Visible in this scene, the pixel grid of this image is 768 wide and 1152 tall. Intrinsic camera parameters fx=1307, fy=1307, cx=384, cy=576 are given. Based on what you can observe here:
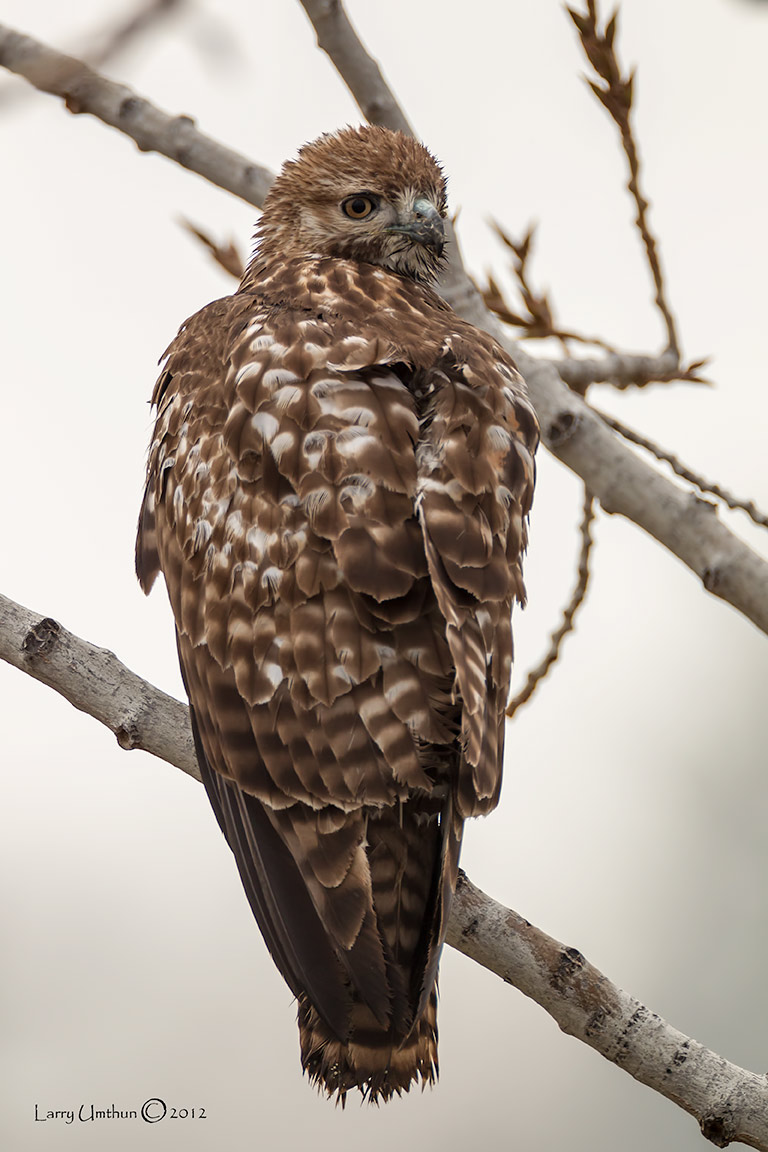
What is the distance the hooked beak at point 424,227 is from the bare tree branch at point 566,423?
99 mm

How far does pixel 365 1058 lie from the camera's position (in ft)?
7.72

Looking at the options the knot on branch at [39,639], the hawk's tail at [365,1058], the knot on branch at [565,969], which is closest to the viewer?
the hawk's tail at [365,1058]

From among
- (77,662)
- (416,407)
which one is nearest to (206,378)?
(416,407)

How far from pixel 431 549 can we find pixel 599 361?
1.56 meters

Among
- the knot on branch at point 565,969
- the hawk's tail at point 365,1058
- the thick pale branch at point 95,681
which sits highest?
the thick pale branch at point 95,681

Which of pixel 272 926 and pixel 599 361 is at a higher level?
pixel 599 361

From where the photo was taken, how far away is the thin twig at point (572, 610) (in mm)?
Result: 3438

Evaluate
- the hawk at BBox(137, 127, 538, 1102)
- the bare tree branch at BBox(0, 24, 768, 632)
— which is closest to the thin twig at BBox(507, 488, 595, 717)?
the bare tree branch at BBox(0, 24, 768, 632)

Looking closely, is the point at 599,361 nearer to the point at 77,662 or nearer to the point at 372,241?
the point at 372,241

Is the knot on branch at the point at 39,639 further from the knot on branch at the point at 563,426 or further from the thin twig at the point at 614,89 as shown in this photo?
the thin twig at the point at 614,89

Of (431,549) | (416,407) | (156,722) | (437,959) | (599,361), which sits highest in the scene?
(599,361)

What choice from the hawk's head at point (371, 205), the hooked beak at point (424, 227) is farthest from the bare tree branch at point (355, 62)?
the hooked beak at point (424, 227)

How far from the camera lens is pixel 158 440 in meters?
3.07

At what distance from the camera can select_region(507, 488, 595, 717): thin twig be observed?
3.44m
